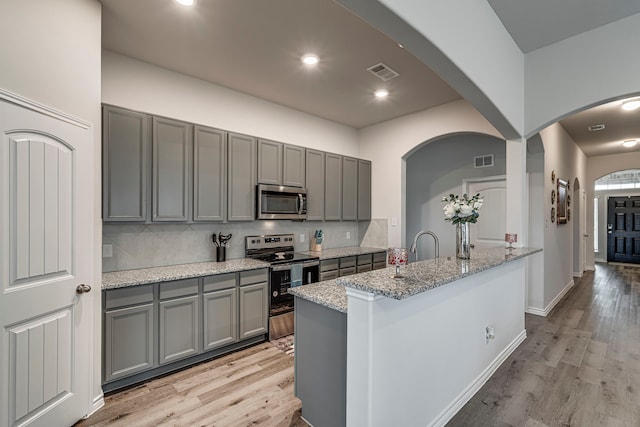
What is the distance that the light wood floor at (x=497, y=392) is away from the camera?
2092 mm

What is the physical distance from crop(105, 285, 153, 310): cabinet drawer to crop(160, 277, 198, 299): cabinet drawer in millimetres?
102

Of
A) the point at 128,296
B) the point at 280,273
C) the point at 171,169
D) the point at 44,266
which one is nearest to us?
the point at 44,266

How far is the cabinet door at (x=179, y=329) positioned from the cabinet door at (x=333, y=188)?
2.31 m

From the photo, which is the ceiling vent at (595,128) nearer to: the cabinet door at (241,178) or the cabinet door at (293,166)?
the cabinet door at (293,166)

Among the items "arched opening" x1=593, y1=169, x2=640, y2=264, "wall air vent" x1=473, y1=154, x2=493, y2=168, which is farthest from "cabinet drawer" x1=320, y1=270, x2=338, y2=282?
"arched opening" x1=593, y1=169, x2=640, y2=264

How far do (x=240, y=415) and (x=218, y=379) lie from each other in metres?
0.57

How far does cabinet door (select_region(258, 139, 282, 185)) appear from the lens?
12.1 feet

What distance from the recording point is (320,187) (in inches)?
175

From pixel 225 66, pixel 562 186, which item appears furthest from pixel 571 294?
pixel 225 66

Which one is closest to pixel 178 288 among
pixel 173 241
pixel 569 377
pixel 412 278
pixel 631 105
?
pixel 173 241

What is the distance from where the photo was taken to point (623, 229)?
8.86 m

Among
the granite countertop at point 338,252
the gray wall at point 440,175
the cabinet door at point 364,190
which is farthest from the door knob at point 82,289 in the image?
the gray wall at point 440,175

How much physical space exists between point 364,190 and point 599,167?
21.7ft

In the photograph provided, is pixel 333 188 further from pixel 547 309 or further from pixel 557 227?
pixel 557 227
